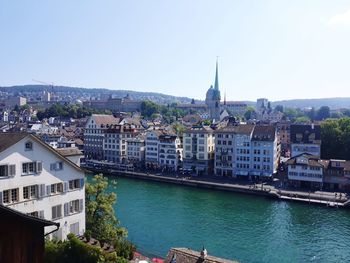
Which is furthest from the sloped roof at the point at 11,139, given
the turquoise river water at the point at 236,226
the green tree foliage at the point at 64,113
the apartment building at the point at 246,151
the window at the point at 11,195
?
the green tree foliage at the point at 64,113

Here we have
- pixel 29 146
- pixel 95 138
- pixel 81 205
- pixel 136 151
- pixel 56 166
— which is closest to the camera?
pixel 29 146

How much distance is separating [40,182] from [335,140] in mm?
47027

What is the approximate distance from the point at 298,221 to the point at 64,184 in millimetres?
22333

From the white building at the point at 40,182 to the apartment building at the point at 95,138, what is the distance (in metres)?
51.8

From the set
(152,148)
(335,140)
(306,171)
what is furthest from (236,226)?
(152,148)

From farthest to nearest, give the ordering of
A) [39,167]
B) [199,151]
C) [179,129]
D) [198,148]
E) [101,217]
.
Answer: [179,129]
[198,148]
[199,151]
[101,217]
[39,167]

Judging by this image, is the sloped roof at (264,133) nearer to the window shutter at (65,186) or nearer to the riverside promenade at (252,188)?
the riverside promenade at (252,188)

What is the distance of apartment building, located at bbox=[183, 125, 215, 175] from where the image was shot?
186 feet

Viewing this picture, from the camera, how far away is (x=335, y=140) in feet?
181

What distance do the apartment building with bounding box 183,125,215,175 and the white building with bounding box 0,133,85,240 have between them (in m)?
39.0

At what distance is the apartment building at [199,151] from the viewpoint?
5669 centimetres

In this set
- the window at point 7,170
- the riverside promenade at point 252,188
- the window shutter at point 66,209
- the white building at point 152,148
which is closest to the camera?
the window at point 7,170

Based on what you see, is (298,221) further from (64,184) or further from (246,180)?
(64,184)

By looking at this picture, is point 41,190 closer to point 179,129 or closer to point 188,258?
point 188,258
